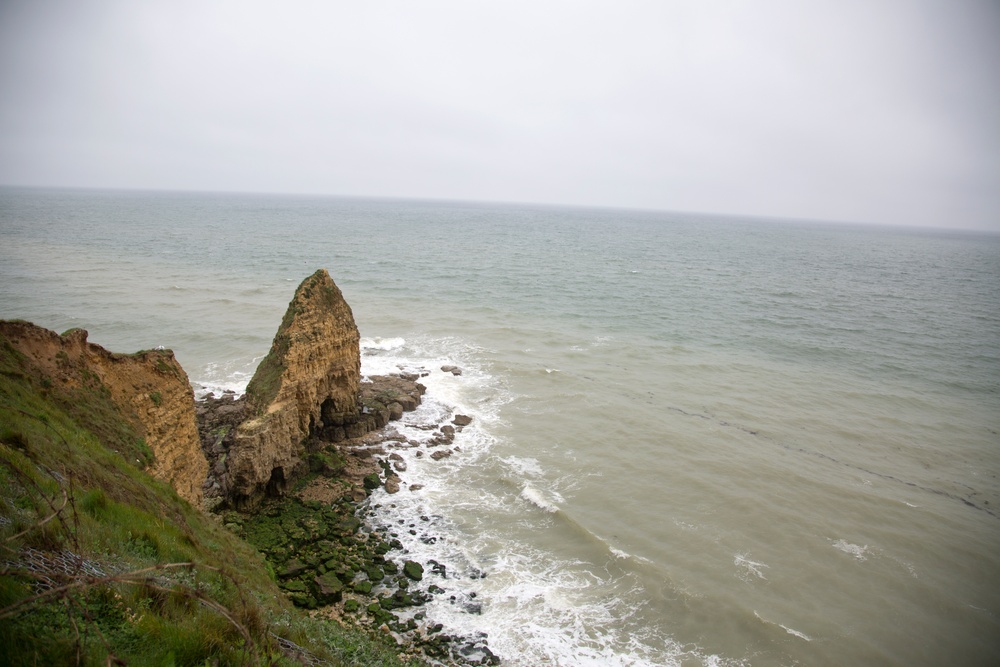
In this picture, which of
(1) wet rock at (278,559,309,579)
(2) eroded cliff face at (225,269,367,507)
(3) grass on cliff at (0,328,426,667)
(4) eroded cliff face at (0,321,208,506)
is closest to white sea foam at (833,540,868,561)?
(3) grass on cliff at (0,328,426,667)

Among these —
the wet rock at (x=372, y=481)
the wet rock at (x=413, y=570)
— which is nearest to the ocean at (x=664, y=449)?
the wet rock at (x=413, y=570)

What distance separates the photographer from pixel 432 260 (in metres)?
75.5

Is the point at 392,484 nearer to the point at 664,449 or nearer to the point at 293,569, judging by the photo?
the point at 293,569

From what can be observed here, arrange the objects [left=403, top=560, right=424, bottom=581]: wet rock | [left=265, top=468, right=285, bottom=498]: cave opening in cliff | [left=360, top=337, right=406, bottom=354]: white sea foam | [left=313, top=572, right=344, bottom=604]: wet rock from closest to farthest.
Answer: [left=313, top=572, right=344, bottom=604]: wet rock → [left=403, top=560, right=424, bottom=581]: wet rock → [left=265, top=468, right=285, bottom=498]: cave opening in cliff → [left=360, top=337, right=406, bottom=354]: white sea foam

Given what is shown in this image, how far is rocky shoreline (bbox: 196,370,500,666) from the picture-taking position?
13.7 meters

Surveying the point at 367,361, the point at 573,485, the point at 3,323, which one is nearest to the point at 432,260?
the point at 367,361

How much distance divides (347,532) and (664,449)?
578 inches

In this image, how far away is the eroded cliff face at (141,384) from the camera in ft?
42.9

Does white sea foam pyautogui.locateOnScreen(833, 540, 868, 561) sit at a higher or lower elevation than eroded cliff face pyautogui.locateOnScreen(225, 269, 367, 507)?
lower

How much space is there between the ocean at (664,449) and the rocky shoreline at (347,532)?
2.01ft

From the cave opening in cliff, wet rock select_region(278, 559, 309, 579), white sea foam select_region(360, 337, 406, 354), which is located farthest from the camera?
white sea foam select_region(360, 337, 406, 354)

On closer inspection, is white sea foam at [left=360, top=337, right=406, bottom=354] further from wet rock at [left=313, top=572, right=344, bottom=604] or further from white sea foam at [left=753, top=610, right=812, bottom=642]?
white sea foam at [left=753, top=610, right=812, bottom=642]

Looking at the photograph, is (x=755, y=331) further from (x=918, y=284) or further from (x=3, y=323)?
(x=918, y=284)

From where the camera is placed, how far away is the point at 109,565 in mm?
6664
